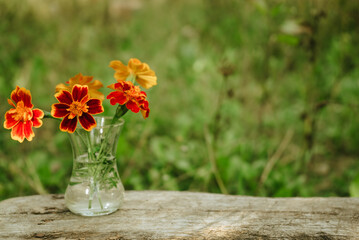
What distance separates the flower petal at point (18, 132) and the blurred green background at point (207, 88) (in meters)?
0.94

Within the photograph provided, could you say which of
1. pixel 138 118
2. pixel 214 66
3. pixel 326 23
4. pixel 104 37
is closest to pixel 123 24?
pixel 104 37

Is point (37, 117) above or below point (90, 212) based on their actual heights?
above

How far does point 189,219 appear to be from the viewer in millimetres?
948

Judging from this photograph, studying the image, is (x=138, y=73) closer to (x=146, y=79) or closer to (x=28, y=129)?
(x=146, y=79)

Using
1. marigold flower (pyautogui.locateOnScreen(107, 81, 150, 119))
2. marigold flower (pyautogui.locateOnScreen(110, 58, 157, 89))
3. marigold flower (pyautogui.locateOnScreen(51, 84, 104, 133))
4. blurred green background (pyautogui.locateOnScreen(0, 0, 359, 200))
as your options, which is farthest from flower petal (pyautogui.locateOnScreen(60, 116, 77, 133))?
blurred green background (pyautogui.locateOnScreen(0, 0, 359, 200))

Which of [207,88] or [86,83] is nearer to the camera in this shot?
[86,83]

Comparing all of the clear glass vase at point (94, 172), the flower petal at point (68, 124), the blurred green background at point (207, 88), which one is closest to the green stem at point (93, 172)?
the clear glass vase at point (94, 172)

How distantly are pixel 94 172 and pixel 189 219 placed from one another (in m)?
0.29

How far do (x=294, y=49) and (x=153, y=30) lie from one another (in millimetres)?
1286

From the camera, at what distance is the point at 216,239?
843 mm

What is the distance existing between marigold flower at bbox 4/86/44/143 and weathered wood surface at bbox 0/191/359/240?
269mm

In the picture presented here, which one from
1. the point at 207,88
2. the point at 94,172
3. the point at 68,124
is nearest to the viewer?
the point at 68,124

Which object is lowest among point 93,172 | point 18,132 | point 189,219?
point 189,219

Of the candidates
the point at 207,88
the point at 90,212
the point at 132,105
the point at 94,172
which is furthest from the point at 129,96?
the point at 207,88
